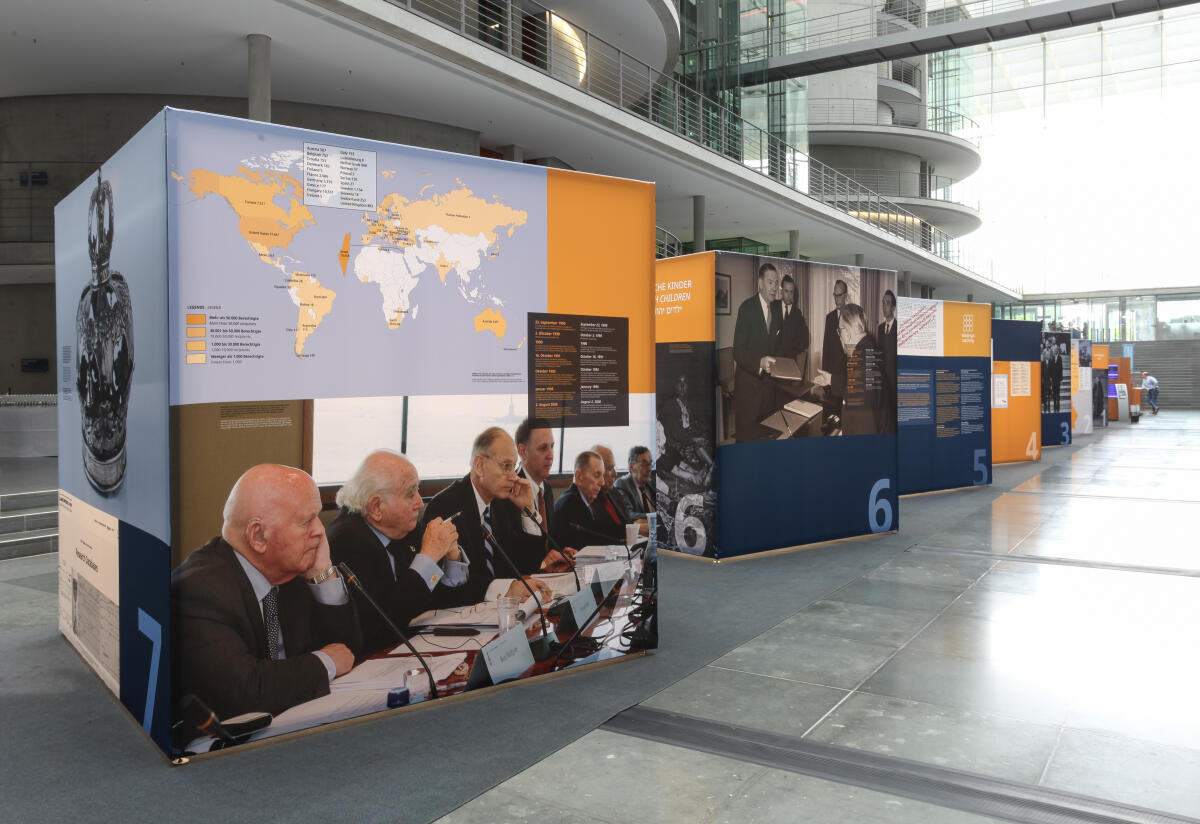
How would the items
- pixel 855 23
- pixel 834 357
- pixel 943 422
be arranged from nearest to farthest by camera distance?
pixel 834 357 → pixel 943 422 → pixel 855 23

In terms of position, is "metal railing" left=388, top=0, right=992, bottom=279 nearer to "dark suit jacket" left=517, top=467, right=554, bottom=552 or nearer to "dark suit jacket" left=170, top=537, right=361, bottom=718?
"dark suit jacket" left=517, top=467, right=554, bottom=552

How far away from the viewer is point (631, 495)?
4973 mm

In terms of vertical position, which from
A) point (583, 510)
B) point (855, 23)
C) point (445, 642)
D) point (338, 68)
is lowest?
point (445, 642)

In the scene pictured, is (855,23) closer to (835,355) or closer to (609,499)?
(835,355)

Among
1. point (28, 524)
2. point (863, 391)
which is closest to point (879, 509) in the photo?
point (863, 391)

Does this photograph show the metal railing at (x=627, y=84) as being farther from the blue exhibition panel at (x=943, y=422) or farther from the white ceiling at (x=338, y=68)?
the blue exhibition panel at (x=943, y=422)

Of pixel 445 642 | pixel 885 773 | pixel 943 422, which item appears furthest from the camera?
pixel 943 422

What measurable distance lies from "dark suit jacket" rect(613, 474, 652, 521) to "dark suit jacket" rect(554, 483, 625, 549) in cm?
20

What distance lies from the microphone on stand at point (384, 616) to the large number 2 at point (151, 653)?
75cm

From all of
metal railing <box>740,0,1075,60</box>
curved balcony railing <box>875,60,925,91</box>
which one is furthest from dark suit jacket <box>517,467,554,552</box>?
curved balcony railing <box>875,60,925,91</box>

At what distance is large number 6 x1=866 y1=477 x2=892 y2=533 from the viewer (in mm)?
8805

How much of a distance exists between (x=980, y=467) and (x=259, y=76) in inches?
435

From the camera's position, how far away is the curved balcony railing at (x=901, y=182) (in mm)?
39688

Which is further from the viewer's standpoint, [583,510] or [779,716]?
[583,510]
